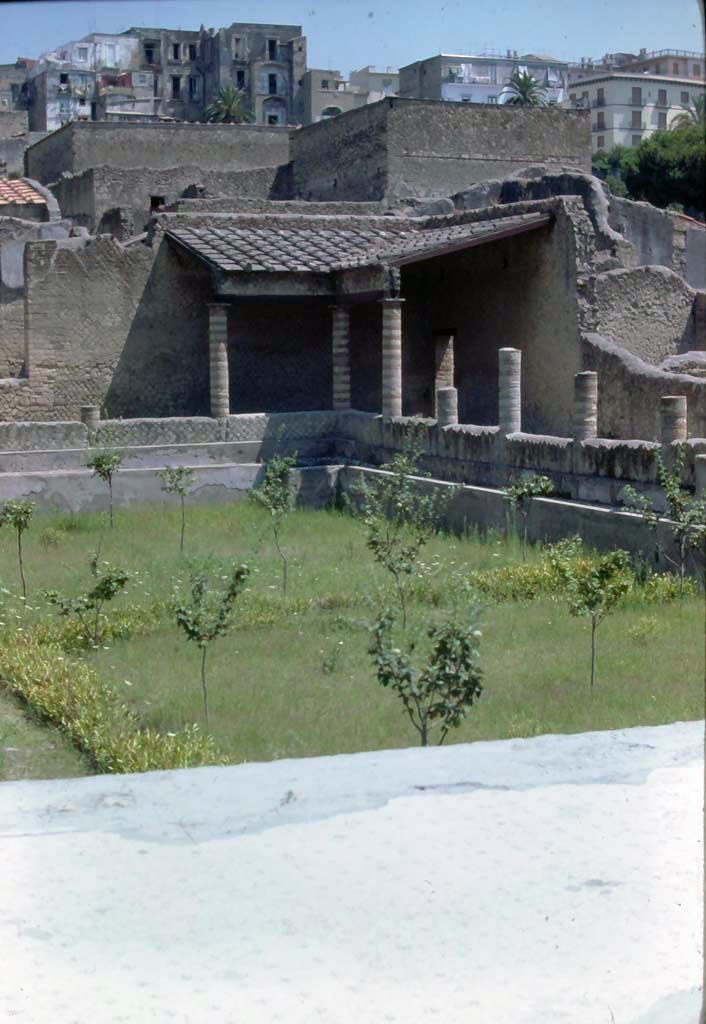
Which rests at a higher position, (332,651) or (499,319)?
(499,319)

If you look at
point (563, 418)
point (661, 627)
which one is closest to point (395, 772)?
point (661, 627)

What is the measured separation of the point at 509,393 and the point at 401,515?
1.89 m

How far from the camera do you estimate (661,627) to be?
948 centimetres

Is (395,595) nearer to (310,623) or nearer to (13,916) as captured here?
(310,623)

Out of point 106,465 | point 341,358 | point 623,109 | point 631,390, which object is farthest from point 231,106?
point 106,465

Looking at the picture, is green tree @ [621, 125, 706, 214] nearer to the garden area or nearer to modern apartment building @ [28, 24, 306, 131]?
modern apartment building @ [28, 24, 306, 131]

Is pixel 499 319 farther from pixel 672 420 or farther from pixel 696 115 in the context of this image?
pixel 672 420

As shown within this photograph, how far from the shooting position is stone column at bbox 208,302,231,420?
16953 millimetres

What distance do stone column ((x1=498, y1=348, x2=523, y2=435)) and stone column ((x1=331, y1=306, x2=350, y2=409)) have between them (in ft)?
12.3

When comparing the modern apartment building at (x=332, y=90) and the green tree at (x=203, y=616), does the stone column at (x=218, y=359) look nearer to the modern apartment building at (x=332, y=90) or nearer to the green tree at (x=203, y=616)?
the green tree at (x=203, y=616)

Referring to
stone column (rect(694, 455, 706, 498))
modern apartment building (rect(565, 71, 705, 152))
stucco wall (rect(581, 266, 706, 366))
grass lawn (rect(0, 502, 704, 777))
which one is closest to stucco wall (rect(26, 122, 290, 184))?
modern apartment building (rect(565, 71, 705, 152))

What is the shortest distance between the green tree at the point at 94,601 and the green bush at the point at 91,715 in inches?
11.6

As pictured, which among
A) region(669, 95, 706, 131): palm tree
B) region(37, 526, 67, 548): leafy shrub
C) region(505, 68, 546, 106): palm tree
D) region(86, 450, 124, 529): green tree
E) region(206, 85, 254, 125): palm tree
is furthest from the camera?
region(206, 85, 254, 125): palm tree

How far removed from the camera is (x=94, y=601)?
30.9 ft
